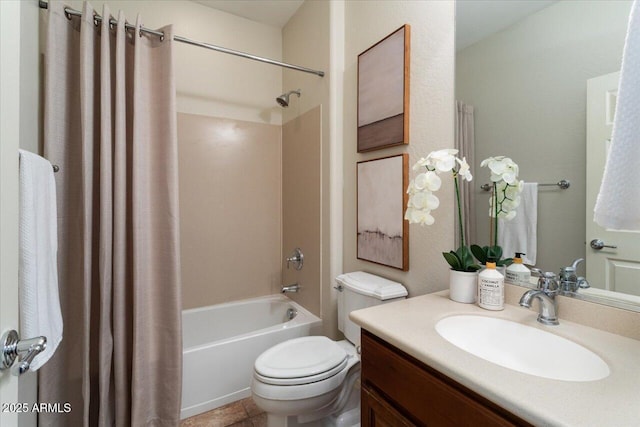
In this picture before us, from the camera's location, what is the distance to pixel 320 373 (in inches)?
47.4

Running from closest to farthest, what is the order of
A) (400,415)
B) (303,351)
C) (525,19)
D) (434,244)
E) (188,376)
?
1. (400,415)
2. (525,19)
3. (434,244)
4. (303,351)
5. (188,376)

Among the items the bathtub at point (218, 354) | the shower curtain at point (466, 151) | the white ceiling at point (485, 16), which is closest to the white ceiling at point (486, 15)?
the white ceiling at point (485, 16)

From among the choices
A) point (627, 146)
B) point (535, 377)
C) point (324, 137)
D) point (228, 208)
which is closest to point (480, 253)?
A: point (535, 377)

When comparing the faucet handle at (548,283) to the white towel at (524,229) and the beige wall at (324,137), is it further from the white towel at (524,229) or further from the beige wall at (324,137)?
the beige wall at (324,137)

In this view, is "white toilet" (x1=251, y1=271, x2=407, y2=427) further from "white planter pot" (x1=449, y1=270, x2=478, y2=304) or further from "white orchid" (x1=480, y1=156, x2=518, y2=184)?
"white orchid" (x1=480, y1=156, x2=518, y2=184)

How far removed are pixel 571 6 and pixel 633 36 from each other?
24.2 inches

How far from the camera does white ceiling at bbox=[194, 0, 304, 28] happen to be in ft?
6.89

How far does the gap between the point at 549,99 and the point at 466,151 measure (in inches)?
11.9

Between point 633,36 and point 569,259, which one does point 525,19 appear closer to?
point 633,36

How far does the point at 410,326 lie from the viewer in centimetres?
82

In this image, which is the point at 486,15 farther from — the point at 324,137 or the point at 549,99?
the point at 324,137

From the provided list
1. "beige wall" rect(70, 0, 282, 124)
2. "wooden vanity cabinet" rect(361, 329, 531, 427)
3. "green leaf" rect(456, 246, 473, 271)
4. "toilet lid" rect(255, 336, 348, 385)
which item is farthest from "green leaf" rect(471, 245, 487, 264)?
"beige wall" rect(70, 0, 282, 124)

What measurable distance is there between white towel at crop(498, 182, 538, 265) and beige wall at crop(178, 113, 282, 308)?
72.2 inches

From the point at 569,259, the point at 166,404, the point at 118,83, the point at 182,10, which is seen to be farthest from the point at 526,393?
the point at 182,10
